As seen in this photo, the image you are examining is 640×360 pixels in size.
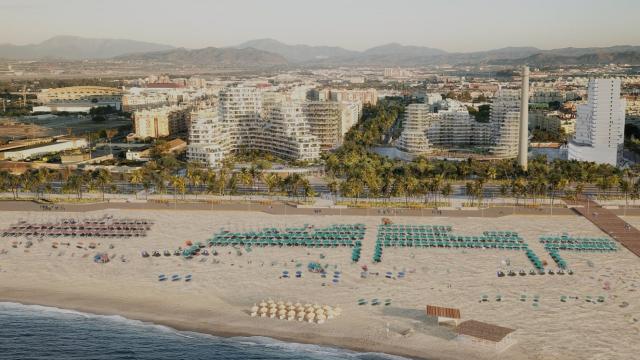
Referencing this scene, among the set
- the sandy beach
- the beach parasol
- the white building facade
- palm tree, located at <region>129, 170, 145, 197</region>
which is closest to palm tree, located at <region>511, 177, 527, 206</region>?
the sandy beach

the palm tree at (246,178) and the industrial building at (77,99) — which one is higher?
the industrial building at (77,99)

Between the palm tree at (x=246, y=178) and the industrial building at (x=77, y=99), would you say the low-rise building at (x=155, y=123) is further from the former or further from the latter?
the industrial building at (x=77, y=99)

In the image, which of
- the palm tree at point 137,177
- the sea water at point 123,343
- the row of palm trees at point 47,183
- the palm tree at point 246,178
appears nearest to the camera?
the sea water at point 123,343

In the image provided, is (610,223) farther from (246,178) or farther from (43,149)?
(43,149)

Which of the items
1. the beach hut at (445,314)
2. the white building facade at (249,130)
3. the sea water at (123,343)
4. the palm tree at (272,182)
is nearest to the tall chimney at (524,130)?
the white building facade at (249,130)

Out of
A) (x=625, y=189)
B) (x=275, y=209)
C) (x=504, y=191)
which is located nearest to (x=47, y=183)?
(x=275, y=209)

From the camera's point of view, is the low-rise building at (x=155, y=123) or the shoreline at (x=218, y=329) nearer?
the shoreline at (x=218, y=329)
